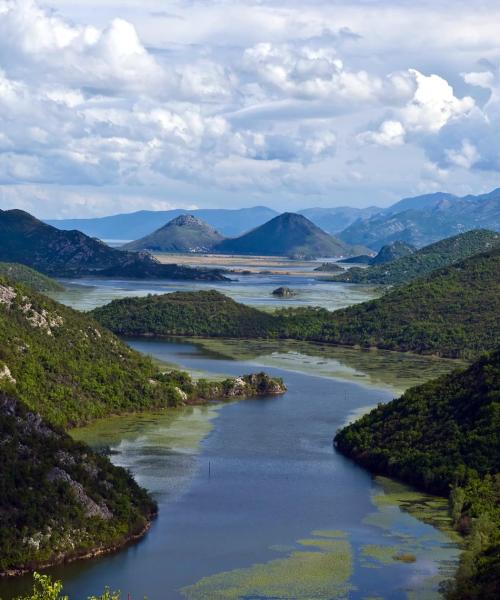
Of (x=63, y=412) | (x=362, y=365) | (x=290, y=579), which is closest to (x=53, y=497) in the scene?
(x=290, y=579)

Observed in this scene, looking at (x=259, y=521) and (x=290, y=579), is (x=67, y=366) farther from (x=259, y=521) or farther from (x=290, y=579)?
(x=290, y=579)

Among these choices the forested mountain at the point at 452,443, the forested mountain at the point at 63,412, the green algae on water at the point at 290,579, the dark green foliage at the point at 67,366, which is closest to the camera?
the green algae on water at the point at 290,579

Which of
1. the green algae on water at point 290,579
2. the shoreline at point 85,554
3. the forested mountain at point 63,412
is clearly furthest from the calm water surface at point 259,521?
the forested mountain at point 63,412

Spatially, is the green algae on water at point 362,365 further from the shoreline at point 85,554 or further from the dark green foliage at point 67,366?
the shoreline at point 85,554

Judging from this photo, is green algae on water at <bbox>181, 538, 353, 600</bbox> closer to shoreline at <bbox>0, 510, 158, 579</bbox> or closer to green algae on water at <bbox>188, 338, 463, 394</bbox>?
shoreline at <bbox>0, 510, 158, 579</bbox>

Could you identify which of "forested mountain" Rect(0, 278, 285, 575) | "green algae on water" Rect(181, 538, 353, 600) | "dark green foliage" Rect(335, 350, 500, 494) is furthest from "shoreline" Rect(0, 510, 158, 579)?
"dark green foliage" Rect(335, 350, 500, 494)

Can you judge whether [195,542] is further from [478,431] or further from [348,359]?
[348,359]
